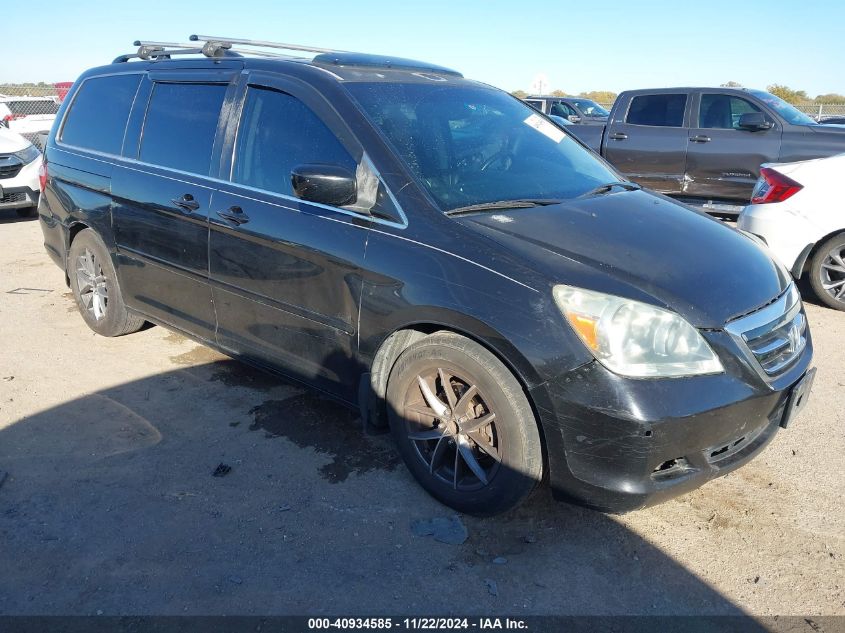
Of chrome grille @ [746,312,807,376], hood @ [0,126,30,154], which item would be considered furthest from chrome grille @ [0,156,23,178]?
chrome grille @ [746,312,807,376]

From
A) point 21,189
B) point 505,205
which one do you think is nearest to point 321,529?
point 505,205

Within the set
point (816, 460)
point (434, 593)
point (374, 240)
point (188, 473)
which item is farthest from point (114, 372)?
point (816, 460)

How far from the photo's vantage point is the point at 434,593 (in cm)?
250

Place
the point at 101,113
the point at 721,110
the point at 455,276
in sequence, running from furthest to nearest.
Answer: the point at 721,110 < the point at 101,113 < the point at 455,276

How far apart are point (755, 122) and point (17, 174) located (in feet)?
33.3

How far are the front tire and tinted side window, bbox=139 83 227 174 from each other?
1.81m

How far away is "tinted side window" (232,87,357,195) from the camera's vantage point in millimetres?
3262

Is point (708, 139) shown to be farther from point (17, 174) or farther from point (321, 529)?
point (17, 174)

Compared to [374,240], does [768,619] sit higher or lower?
lower

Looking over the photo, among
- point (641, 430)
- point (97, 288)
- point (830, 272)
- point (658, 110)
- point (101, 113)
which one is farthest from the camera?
point (658, 110)

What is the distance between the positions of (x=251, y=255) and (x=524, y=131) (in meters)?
1.67

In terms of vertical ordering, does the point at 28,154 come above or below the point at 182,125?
below

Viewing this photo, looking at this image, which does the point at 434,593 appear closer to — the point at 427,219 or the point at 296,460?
the point at 296,460

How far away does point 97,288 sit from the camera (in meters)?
4.95
